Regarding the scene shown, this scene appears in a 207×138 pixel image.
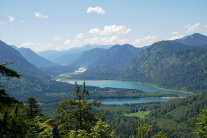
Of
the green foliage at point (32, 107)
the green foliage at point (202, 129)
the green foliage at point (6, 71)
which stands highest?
the green foliage at point (6, 71)

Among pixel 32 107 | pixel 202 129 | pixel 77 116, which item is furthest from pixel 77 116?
pixel 202 129

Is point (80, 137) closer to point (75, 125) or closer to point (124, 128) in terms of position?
point (75, 125)

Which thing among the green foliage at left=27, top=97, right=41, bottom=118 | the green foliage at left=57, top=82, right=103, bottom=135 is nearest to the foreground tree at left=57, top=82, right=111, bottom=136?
the green foliage at left=57, top=82, right=103, bottom=135

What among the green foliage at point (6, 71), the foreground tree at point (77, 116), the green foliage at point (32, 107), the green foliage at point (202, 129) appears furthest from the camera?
the green foliage at point (32, 107)

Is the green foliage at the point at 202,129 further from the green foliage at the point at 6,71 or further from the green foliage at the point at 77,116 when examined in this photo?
the green foliage at the point at 6,71

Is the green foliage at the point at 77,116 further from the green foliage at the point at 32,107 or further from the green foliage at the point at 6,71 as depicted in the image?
the green foliage at the point at 6,71

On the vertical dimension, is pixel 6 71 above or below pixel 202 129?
above

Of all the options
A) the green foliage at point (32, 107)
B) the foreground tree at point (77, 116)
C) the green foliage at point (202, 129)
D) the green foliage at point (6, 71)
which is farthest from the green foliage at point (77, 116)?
the green foliage at point (202, 129)

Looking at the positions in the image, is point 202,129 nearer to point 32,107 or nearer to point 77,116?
point 77,116

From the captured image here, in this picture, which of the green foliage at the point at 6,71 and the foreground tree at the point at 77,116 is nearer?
the green foliage at the point at 6,71

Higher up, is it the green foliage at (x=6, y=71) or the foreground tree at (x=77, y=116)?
the green foliage at (x=6, y=71)

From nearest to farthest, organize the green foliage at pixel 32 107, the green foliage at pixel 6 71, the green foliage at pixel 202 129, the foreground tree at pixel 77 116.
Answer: the green foliage at pixel 6 71, the foreground tree at pixel 77 116, the green foliage at pixel 202 129, the green foliage at pixel 32 107
